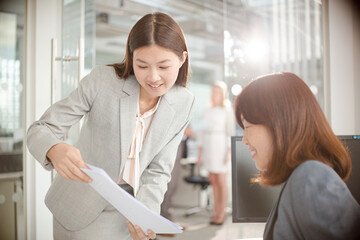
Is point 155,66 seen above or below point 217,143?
above

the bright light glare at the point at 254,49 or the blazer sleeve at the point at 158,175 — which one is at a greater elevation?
the bright light glare at the point at 254,49

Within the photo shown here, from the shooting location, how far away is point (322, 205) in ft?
2.43

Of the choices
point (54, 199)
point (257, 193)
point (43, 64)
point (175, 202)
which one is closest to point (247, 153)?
point (257, 193)

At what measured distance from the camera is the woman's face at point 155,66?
1086 mm

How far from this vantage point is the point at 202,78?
9.29 meters

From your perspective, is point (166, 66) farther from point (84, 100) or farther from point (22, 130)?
point (22, 130)

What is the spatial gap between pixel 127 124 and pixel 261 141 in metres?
0.50

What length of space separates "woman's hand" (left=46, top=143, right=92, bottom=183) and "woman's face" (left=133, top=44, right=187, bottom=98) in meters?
0.35

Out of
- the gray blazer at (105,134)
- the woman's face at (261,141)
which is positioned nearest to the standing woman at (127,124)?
the gray blazer at (105,134)

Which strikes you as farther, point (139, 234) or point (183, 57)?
Result: point (183, 57)

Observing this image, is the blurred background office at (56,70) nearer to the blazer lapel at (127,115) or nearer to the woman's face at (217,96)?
the blazer lapel at (127,115)

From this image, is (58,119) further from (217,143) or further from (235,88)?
(217,143)

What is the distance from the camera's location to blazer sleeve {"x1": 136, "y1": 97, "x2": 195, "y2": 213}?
1.22 m

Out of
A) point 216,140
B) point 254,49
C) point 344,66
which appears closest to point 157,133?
point 254,49
